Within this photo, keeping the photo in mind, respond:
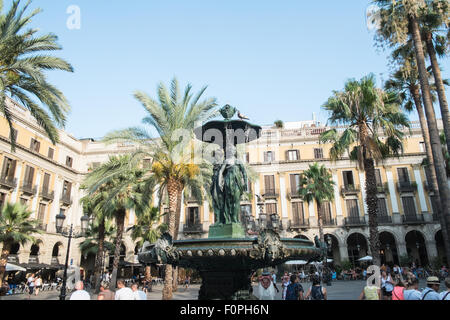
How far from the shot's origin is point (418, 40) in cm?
1340

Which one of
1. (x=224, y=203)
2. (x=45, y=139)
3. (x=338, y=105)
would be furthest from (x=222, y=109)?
(x=45, y=139)

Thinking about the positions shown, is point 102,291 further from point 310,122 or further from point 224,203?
point 310,122

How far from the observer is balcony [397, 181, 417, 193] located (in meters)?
34.3

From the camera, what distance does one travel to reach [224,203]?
6.94m

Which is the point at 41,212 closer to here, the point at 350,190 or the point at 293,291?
the point at 350,190

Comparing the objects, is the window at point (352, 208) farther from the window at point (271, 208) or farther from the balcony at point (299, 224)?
the window at point (271, 208)

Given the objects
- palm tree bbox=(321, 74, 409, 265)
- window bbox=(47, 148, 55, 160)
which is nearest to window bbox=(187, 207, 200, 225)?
window bbox=(47, 148, 55, 160)

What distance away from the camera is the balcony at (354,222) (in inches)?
1346

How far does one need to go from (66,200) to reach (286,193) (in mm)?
24651

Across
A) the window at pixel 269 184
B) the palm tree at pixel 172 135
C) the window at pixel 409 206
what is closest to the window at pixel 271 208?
the window at pixel 269 184

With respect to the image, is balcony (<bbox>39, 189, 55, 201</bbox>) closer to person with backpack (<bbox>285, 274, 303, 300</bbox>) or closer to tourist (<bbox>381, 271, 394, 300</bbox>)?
person with backpack (<bbox>285, 274, 303, 300</bbox>)

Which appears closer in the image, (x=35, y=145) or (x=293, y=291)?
(x=293, y=291)

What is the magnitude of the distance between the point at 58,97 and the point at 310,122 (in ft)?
125

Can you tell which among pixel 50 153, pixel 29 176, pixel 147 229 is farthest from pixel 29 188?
pixel 147 229
